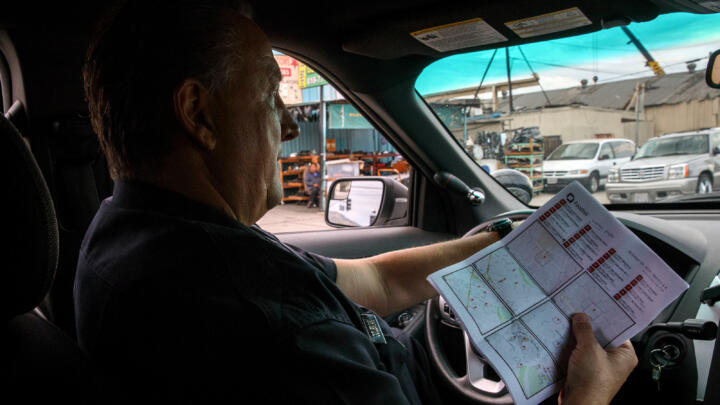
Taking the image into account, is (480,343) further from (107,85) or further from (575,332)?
(107,85)

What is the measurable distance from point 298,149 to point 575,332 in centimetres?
1498

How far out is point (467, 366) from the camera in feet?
6.07

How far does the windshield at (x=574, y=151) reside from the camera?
2.85 m

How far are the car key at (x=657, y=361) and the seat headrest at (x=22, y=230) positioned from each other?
58.5 inches

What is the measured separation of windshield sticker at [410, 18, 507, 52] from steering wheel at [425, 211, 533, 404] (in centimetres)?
81

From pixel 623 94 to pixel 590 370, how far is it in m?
2.43

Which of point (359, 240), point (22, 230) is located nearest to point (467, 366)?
point (359, 240)

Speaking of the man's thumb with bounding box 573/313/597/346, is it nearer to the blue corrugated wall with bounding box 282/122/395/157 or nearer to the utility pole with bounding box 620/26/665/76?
the utility pole with bounding box 620/26/665/76

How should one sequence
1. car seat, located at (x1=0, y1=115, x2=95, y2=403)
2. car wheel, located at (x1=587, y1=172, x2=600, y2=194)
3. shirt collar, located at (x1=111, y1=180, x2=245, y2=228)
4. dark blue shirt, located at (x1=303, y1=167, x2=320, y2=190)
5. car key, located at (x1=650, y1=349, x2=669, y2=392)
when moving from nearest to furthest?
car seat, located at (x1=0, y1=115, x2=95, y2=403) < shirt collar, located at (x1=111, y1=180, x2=245, y2=228) < car key, located at (x1=650, y1=349, x2=669, y2=392) < car wheel, located at (x1=587, y1=172, x2=600, y2=194) < dark blue shirt, located at (x1=303, y1=167, x2=320, y2=190)

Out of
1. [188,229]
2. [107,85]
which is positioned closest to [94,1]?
[107,85]

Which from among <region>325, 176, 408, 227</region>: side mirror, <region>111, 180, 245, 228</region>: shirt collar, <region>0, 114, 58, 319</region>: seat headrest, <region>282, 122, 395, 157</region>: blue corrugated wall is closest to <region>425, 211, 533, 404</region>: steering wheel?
<region>325, 176, 408, 227</region>: side mirror

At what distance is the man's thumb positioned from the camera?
1.11 m

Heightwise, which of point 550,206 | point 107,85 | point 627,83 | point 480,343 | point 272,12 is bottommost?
point 480,343

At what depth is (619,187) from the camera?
2457 millimetres
